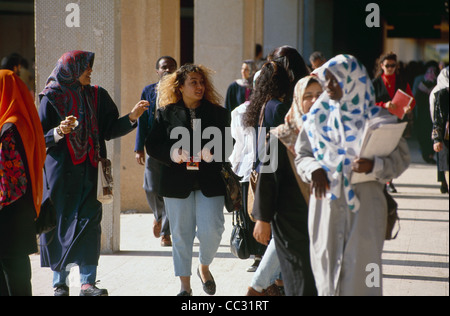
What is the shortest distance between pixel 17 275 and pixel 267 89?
7.27 feet

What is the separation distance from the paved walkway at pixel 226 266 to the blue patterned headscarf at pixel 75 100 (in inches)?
45.3

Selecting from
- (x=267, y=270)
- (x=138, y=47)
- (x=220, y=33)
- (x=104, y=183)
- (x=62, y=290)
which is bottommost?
(x=62, y=290)

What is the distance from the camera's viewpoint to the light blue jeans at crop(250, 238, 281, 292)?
5.35 meters

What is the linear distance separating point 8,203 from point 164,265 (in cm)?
263

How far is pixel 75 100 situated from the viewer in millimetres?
5980

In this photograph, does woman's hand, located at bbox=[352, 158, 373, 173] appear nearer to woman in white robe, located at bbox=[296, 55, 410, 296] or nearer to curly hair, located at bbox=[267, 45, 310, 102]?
woman in white robe, located at bbox=[296, 55, 410, 296]

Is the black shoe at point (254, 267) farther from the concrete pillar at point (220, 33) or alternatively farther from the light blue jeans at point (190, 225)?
the concrete pillar at point (220, 33)

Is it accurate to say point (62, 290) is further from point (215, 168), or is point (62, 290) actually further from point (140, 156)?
point (140, 156)

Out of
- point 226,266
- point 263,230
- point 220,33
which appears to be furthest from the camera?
point 220,33

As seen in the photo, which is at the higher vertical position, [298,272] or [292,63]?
[292,63]

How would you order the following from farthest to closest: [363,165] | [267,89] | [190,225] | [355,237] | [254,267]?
[254,267]
[190,225]
[267,89]
[355,237]
[363,165]

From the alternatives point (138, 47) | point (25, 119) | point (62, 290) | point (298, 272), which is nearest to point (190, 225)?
point (62, 290)
